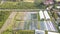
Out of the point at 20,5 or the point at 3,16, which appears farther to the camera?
the point at 20,5

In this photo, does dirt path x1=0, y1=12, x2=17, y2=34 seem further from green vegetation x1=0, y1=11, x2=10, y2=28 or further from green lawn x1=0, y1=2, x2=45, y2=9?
green lawn x1=0, y1=2, x2=45, y2=9

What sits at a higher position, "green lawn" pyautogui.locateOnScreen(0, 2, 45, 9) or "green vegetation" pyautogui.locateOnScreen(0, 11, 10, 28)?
"green lawn" pyautogui.locateOnScreen(0, 2, 45, 9)

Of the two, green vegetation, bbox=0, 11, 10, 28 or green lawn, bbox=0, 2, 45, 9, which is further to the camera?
green lawn, bbox=0, 2, 45, 9

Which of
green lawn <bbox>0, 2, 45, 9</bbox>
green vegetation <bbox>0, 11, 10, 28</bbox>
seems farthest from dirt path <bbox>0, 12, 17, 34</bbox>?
green lawn <bbox>0, 2, 45, 9</bbox>

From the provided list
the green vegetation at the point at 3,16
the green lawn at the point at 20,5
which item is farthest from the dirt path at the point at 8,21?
the green lawn at the point at 20,5

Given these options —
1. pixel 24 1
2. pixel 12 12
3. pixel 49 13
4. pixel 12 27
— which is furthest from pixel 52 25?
pixel 24 1

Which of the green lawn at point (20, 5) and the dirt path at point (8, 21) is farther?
the green lawn at point (20, 5)

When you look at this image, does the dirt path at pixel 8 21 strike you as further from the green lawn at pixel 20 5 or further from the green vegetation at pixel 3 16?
the green lawn at pixel 20 5

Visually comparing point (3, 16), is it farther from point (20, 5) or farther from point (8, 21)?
point (20, 5)

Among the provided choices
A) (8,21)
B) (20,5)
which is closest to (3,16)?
(8,21)

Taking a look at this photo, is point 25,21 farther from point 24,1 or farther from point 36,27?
point 24,1

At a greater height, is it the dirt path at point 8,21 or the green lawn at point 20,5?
the green lawn at point 20,5

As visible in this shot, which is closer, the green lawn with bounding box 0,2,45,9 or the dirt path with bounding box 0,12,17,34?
the dirt path with bounding box 0,12,17,34
